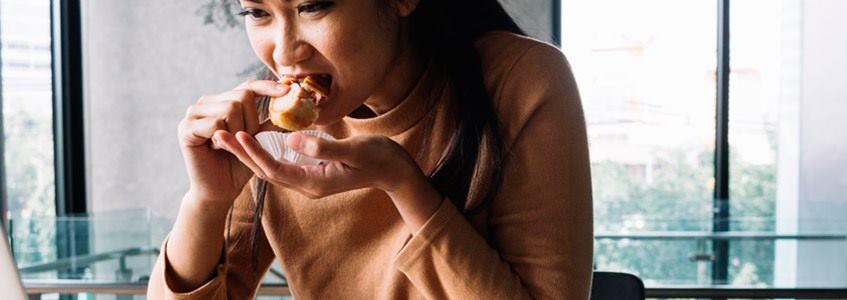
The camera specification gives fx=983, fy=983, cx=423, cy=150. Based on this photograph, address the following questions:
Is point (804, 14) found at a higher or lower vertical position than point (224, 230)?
higher

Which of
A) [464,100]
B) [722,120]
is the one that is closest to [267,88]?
[464,100]

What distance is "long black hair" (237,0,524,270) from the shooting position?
1.14 meters

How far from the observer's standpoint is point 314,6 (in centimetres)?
101

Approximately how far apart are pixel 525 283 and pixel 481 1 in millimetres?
351

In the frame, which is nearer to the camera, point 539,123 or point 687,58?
point 539,123

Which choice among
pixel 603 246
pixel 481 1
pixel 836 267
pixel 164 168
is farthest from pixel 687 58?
pixel 481 1

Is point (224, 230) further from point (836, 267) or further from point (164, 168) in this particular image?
point (164, 168)

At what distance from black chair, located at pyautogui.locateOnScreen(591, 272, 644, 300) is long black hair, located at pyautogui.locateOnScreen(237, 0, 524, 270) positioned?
1.61 ft

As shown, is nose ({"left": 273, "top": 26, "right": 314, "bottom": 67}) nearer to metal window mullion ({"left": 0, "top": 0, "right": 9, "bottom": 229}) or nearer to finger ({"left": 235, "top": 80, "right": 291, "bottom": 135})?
finger ({"left": 235, "top": 80, "right": 291, "bottom": 135})

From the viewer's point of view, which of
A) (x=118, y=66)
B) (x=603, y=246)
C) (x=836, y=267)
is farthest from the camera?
(x=118, y=66)

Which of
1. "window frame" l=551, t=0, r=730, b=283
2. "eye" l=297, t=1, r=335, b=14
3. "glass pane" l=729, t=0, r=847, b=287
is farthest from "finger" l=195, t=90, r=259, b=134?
"glass pane" l=729, t=0, r=847, b=287

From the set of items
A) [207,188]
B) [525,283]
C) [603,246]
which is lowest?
[603,246]

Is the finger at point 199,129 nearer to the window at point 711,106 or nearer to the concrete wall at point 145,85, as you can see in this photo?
the window at point 711,106

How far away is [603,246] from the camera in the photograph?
4.46m
